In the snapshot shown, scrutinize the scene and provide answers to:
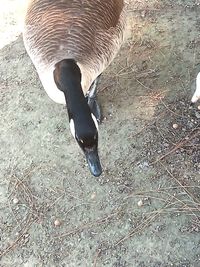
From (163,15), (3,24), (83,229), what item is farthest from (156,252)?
(3,24)

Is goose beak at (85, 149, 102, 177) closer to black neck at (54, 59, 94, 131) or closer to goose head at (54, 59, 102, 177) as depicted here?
goose head at (54, 59, 102, 177)

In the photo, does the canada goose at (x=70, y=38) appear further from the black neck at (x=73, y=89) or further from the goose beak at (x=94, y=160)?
the goose beak at (x=94, y=160)

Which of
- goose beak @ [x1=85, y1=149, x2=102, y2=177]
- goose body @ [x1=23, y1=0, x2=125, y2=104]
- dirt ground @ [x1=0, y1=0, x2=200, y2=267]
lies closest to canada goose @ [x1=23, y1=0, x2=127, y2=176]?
goose body @ [x1=23, y1=0, x2=125, y2=104]

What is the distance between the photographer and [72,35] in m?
2.83

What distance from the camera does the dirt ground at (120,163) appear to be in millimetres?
2818

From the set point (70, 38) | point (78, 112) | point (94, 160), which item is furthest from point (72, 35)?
point (94, 160)

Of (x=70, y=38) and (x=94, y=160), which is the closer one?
(x=94, y=160)

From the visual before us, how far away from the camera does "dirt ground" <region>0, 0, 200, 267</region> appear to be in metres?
2.82

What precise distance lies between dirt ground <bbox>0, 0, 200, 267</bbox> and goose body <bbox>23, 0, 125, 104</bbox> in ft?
1.52

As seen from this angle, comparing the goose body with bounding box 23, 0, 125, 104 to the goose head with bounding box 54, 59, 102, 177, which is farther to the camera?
the goose body with bounding box 23, 0, 125, 104

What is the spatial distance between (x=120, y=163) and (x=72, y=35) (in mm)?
843

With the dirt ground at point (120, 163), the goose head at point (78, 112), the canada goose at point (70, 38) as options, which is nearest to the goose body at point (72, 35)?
the canada goose at point (70, 38)

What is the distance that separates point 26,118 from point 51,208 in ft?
2.36

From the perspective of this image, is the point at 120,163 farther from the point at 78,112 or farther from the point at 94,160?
the point at 78,112
